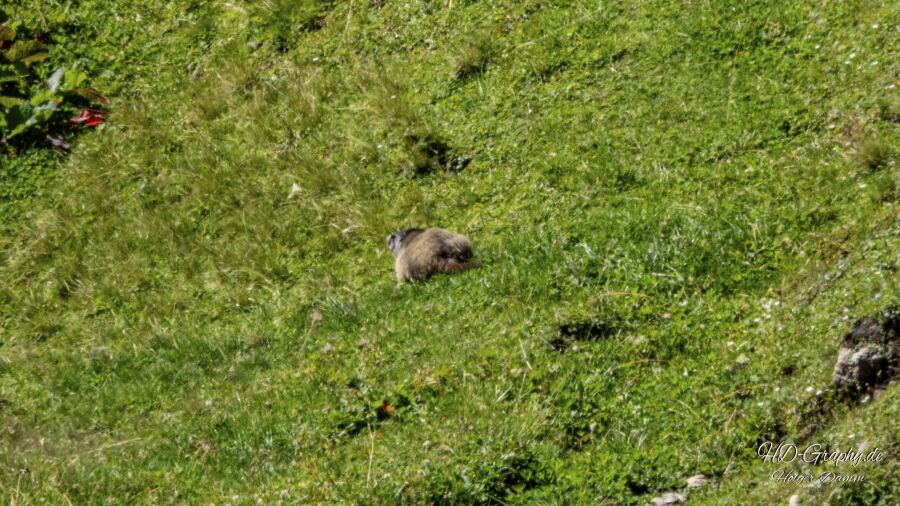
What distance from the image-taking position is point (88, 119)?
13891 millimetres

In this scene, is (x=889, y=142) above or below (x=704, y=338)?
above

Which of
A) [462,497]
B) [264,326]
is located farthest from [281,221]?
[462,497]

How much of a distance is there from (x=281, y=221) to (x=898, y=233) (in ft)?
22.1

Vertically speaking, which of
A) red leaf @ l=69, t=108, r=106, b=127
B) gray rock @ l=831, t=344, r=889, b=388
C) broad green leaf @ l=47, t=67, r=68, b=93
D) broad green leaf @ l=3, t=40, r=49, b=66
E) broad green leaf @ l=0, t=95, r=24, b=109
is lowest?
red leaf @ l=69, t=108, r=106, b=127

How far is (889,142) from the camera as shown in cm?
861

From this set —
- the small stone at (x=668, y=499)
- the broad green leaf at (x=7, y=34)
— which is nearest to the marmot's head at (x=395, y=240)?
the small stone at (x=668, y=499)

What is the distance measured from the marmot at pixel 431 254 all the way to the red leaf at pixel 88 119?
6073 mm

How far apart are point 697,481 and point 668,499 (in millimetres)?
232

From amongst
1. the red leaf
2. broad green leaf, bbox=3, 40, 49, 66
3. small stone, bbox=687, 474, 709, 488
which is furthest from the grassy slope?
broad green leaf, bbox=3, 40, 49, 66

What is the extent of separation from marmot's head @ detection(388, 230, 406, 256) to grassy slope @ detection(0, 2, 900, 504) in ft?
0.98

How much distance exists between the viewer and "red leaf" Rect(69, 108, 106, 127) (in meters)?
13.9

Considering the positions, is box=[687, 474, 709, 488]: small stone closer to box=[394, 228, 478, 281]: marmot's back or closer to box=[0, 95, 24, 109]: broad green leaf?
box=[394, 228, 478, 281]: marmot's back

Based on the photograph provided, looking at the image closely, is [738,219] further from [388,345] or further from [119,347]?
[119,347]

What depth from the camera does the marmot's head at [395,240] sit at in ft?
33.2
